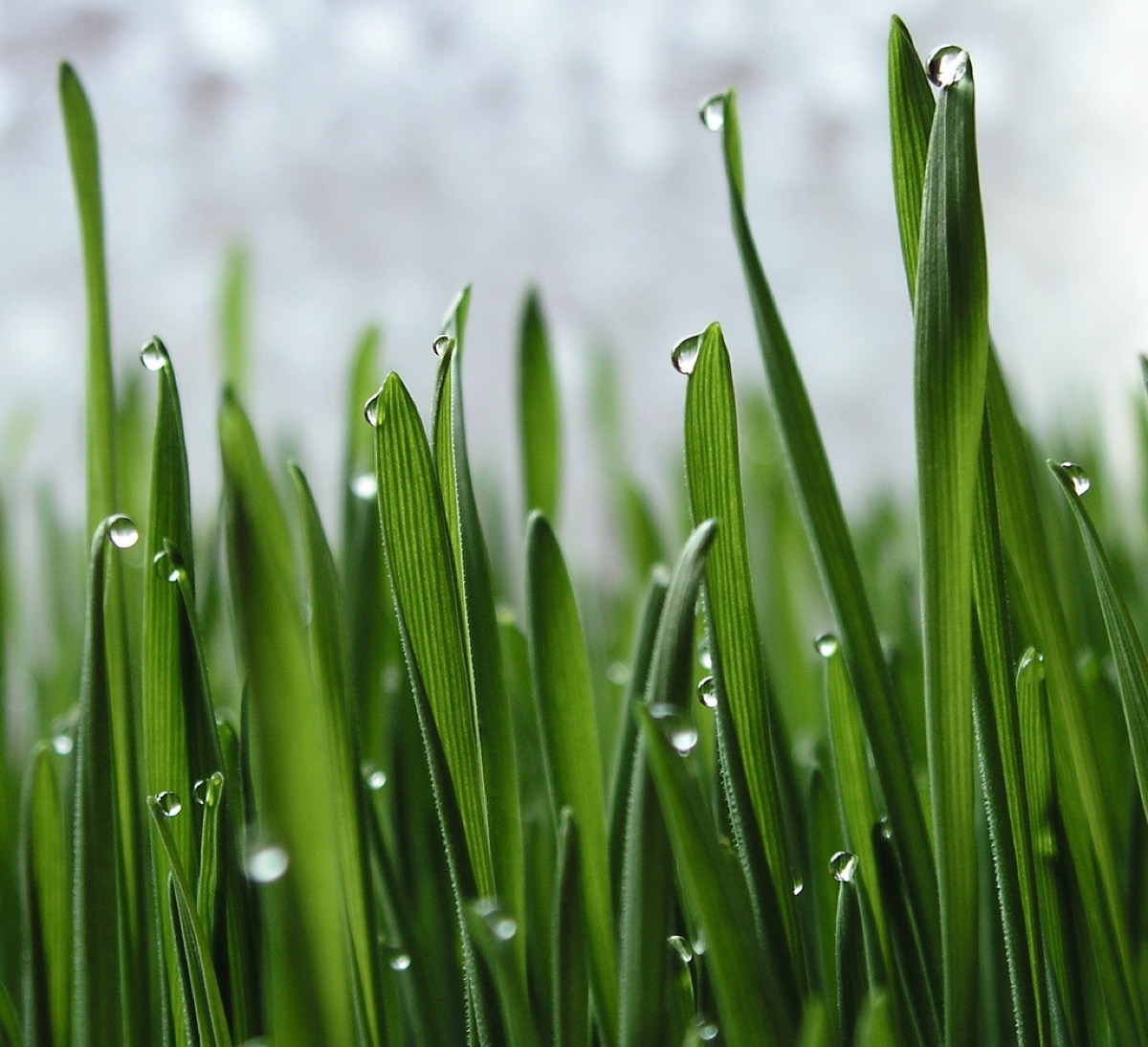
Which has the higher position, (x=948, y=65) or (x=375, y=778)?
(x=948, y=65)

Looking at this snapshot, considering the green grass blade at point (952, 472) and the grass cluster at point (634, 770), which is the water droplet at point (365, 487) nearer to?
the grass cluster at point (634, 770)

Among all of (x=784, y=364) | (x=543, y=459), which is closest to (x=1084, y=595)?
(x=543, y=459)

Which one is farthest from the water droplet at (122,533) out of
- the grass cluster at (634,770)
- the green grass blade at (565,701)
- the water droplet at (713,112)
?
the water droplet at (713,112)

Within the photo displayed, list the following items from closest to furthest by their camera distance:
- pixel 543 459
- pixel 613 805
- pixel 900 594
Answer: pixel 613 805 < pixel 543 459 < pixel 900 594

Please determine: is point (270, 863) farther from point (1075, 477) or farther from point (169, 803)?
point (1075, 477)

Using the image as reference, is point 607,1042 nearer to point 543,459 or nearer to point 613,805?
point 613,805

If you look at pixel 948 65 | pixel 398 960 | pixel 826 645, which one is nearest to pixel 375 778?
pixel 398 960

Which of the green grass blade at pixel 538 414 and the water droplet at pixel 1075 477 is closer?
the water droplet at pixel 1075 477
